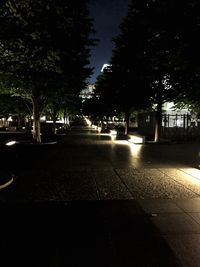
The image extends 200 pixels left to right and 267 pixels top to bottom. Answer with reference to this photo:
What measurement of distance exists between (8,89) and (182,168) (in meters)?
17.3

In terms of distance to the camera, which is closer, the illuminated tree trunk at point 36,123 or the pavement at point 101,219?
the pavement at point 101,219

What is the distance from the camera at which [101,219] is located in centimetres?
689

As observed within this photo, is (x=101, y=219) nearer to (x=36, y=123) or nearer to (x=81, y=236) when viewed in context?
(x=81, y=236)

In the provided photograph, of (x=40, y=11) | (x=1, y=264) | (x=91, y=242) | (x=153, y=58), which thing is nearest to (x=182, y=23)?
(x=40, y=11)

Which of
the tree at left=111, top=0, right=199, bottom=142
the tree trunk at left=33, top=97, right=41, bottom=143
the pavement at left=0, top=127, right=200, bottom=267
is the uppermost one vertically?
the tree at left=111, top=0, right=199, bottom=142

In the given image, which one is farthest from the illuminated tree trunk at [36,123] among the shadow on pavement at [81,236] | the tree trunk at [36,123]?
the shadow on pavement at [81,236]

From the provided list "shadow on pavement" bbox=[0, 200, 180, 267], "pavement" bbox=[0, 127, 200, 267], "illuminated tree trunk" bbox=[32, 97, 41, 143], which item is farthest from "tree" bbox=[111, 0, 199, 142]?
"illuminated tree trunk" bbox=[32, 97, 41, 143]

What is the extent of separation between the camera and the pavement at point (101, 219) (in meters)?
5.04

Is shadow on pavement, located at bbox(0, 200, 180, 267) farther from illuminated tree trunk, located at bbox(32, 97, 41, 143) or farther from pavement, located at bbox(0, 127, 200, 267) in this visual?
illuminated tree trunk, located at bbox(32, 97, 41, 143)

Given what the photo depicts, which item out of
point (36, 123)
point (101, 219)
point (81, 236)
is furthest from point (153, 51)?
point (81, 236)

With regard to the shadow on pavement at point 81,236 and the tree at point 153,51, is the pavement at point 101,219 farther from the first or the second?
the tree at point 153,51

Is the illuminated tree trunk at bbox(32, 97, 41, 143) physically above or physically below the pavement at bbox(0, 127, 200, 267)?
above

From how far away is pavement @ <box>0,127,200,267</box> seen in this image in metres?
5.04

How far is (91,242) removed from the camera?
220 inches
